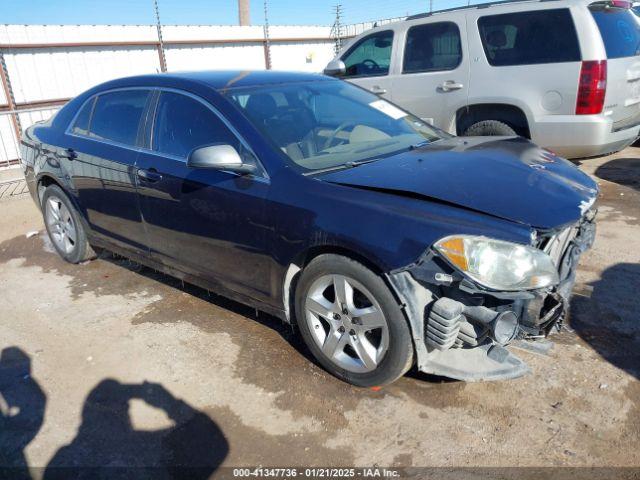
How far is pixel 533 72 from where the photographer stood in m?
5.52

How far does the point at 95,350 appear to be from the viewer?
137 inches

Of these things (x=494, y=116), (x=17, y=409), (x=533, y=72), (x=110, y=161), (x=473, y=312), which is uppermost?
(x=533, y=72)

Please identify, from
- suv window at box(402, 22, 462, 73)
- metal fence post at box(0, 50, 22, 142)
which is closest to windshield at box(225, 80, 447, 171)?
suv window at box(402, 22, 462, 73)

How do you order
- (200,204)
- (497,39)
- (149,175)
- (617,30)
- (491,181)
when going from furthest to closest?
(497,39) → (617,30) → (149,175) → (200,204) → (491,181)

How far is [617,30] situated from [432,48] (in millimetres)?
1969

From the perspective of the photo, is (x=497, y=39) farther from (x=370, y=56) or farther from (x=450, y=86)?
(x=370, y=56)

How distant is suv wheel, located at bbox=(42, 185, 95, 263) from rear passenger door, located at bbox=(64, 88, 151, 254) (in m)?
0.34

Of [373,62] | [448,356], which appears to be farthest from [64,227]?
[373,62]

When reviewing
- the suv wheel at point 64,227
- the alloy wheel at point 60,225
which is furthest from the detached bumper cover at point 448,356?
the alloy wheel at point 60,225

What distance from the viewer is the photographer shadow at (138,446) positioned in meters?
2.46

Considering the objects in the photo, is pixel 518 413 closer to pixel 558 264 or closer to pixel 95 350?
pixel 558 264

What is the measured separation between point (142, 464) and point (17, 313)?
228 centimetres

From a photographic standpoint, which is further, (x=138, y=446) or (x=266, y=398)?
(x=266, y=398)

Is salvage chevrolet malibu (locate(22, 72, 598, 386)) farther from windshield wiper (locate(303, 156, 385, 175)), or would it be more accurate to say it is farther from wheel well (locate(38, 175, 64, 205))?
wheel well (locate(38, 175, 64, 205))
